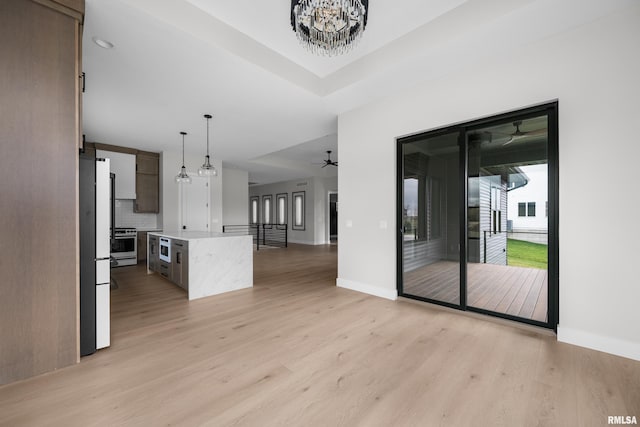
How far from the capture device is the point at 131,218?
258 inches

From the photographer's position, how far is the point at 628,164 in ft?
6.67

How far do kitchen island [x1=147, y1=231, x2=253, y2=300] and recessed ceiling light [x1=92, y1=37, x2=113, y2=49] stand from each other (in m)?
2.18

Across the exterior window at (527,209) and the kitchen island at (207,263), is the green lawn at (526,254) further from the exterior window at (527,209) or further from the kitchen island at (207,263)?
the kitchen island at (207,263)

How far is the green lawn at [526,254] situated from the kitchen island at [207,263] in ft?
11.2

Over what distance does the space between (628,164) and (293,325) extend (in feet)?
10.2

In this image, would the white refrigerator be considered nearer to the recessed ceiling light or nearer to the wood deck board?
the recessed ceiling light

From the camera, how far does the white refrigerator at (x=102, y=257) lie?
7.00 ft

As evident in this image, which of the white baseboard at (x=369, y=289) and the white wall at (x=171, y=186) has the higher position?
the white wall at (x=171, y=186)

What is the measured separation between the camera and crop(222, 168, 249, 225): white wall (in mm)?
9133

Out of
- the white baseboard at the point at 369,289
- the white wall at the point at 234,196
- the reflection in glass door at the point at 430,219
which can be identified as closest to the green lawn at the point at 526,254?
the reflection in glass door at the point at 430,219

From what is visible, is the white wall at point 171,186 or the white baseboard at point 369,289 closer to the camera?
the white baseboard at point 369,289

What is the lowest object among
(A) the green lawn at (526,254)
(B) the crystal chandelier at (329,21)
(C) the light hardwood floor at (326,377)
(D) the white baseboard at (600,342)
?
(C) the light hardwood floor at (326,377)

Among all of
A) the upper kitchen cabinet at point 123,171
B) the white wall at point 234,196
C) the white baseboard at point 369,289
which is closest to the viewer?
the white baseboard at point 369,289

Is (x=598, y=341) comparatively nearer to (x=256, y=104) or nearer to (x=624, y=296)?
(x=624, y=296)
